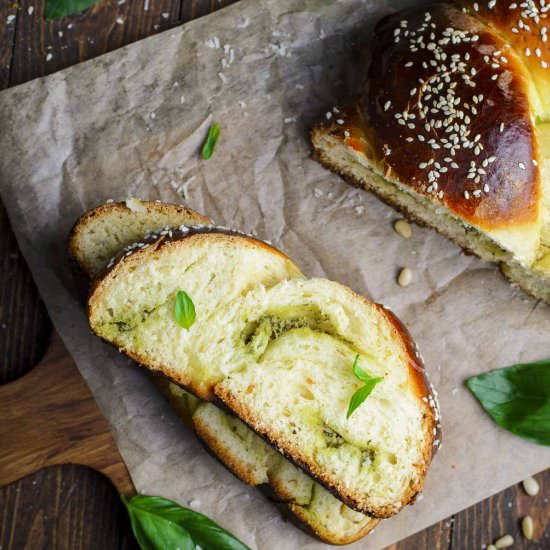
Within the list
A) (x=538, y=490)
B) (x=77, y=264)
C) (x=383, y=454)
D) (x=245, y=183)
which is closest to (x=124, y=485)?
(x=77, y=264)

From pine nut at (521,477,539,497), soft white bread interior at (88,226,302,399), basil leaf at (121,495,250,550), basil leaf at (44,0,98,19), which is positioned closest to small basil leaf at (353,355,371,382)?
soft white bread interior at (88,226,302,399)

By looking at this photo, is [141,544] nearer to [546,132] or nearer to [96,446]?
[96,446]

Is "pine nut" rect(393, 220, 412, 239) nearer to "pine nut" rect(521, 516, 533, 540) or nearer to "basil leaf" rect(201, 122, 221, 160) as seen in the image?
"basil leaf" rect(201, 122, 221, 160)

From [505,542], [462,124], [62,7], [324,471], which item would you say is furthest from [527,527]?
[62,7]

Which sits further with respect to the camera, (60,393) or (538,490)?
(538,490)

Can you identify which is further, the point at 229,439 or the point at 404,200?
the point at 404,200

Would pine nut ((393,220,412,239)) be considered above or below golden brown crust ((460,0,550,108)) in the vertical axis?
below

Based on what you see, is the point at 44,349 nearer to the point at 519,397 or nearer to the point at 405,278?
the point at 405,278
